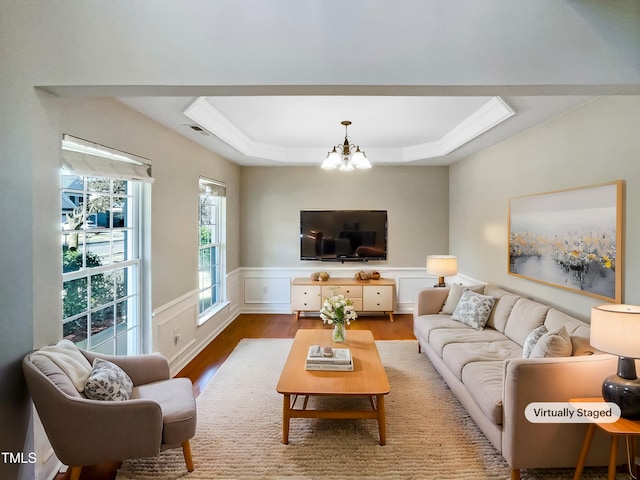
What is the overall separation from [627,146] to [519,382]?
5.72 feet

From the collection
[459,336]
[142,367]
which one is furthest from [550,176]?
[142,367]

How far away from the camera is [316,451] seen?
2158 mm

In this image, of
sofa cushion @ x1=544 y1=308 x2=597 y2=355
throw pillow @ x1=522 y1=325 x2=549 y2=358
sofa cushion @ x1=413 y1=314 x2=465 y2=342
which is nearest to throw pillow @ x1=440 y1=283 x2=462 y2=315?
sofa cushion @ x1=413 y1=314 x2=465 y2=342

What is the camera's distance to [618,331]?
1703 mm

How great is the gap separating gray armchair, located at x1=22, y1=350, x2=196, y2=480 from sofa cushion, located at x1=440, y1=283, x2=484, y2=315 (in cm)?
296

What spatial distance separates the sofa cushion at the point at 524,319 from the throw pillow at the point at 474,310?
0.25 metres

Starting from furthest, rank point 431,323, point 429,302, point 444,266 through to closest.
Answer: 1. point 444,266
2. point 429,302
3. point 431,323

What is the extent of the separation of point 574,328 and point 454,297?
150cm

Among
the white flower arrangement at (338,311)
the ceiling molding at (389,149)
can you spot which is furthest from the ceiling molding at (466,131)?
the white flower arrangement at (338,311)

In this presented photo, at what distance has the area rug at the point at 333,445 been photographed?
197 centimetres

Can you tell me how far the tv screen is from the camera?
550 cm

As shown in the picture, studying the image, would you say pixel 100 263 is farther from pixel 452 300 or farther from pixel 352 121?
pixel 452 300

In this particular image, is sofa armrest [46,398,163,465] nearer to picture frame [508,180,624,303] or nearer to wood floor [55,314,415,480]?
wood floor [55,314,415,480]

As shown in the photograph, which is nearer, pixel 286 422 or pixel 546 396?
pixel 546 396
